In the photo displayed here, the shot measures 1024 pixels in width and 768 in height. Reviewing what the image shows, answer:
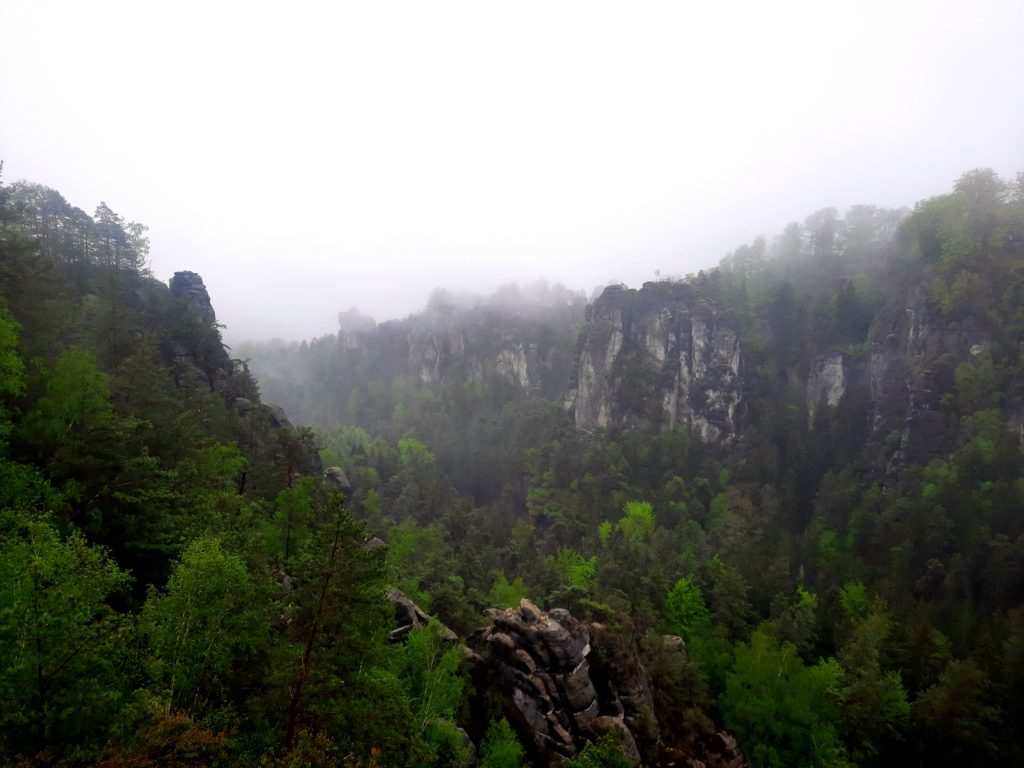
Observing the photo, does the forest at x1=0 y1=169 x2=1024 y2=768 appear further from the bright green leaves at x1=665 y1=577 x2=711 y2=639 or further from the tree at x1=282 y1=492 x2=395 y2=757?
the bright green leaves at x1=665 y1=577 x2=711 y2=639

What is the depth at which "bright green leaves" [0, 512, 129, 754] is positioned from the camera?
30.2ft

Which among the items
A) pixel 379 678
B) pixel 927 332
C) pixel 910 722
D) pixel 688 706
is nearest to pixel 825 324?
pixel 927 332

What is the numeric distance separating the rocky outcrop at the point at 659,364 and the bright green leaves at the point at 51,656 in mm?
89946

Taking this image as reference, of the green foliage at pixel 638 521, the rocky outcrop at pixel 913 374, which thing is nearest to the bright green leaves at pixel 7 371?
the green foliage at pixel 638 521

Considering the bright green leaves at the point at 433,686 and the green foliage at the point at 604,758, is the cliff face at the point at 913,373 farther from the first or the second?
the bright green leaves at the point at 433,686

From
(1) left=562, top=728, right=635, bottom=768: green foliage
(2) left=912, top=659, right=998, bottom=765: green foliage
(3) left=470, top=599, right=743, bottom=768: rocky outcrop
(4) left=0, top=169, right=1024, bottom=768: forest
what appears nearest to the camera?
(4) left=0, top=169, right=1024, bottom=768: forest

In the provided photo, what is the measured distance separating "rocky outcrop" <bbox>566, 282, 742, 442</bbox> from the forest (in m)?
0.58

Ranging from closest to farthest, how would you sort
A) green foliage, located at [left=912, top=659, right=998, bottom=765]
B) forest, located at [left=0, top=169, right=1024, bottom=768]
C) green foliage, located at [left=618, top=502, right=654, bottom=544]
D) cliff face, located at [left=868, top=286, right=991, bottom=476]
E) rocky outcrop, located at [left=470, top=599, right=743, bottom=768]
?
forest, located at [left=0, top=169, right=1024, bottom=768], rocky outcrop, located at [left=470, top=599, right=743, bottom=768], green foliage, located at [left=912, top=659, right=998, bottom=765], cliff face, located at [left=868, top=286, right=991, bottom=476], green foliage, located at [left=618, top=502, right=654, bottom=544]

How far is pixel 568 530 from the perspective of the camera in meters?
72.8

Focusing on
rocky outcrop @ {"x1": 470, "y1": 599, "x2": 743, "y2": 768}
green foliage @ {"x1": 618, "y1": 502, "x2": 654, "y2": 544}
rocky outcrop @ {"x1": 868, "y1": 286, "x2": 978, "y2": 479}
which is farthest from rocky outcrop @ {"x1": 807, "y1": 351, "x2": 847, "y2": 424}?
rocky outcrop @ {"x1": 470, "y1": 599, "x2": 743, "y2": 768}

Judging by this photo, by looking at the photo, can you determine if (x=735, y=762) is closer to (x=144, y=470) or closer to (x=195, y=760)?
(x=195, y=760)

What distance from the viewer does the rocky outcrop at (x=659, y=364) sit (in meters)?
92.2

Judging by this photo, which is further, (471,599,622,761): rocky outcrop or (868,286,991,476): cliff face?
(868,286,991,476): cliff face

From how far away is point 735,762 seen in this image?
28.1 meters
